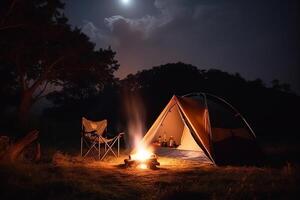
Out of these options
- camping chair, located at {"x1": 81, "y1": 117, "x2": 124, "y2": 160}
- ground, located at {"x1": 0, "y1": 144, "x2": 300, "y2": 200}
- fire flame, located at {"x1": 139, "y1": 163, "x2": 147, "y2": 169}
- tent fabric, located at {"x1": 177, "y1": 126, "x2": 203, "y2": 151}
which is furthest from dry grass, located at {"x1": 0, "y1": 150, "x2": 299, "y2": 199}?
tent fabric, located at {"x1": 177, "y1": 126, "x2": 203, "y2": 151}

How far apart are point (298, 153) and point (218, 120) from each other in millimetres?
2718

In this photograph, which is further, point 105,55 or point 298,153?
point 105,55

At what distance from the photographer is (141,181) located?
5.91m

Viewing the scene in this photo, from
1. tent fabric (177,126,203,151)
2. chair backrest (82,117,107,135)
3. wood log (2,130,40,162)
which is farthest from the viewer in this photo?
tent fabric (177,126,203,151)

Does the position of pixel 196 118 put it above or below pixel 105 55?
below

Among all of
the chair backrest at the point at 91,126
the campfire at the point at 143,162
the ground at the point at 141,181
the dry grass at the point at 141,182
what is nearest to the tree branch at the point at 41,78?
the chair backrest at the point at 91,126

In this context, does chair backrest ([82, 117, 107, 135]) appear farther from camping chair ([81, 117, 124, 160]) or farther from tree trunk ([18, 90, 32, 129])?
tree trunk ([18, 90, 32, 129])

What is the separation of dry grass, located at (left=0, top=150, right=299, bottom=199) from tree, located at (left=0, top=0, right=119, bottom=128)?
4241 mm

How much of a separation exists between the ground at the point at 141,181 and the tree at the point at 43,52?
13.6 ft

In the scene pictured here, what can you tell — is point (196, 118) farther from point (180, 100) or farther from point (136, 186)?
point (136, 186)

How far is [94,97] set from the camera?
24.2m

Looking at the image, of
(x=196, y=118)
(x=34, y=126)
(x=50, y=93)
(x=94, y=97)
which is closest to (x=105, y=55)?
(x=50, y=93)

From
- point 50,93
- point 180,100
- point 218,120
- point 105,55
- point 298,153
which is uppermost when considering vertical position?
point 105,55

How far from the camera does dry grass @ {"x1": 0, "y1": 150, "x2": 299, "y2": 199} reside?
471 cm
